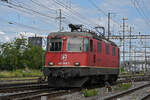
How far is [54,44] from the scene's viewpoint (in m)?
17.4

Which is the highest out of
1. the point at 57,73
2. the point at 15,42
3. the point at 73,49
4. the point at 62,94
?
the point at 15,42

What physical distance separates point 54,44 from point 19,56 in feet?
187

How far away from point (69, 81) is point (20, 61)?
2220 inches

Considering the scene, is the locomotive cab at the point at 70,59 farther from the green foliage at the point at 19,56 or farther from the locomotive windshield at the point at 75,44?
the green foliage at the point at 19,56

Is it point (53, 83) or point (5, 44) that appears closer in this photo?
point (53, 83)

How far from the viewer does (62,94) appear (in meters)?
14.9

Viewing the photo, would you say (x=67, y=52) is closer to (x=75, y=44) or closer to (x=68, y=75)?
(x=75, y=44)

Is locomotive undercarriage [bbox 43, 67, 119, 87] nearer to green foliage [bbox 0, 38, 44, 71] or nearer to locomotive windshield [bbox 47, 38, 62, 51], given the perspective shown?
locomotive windshield [bbox 47, 38, 62, 51]

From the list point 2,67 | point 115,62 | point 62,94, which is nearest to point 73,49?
point 62,94

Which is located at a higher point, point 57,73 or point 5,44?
point 5,44

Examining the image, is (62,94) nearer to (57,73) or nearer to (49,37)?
(57,73)

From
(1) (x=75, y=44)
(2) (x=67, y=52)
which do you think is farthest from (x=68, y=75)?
(1) (x=75, y=44)

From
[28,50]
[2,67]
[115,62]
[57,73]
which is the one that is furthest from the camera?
[28,50]

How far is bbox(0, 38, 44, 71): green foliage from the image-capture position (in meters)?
68.4
